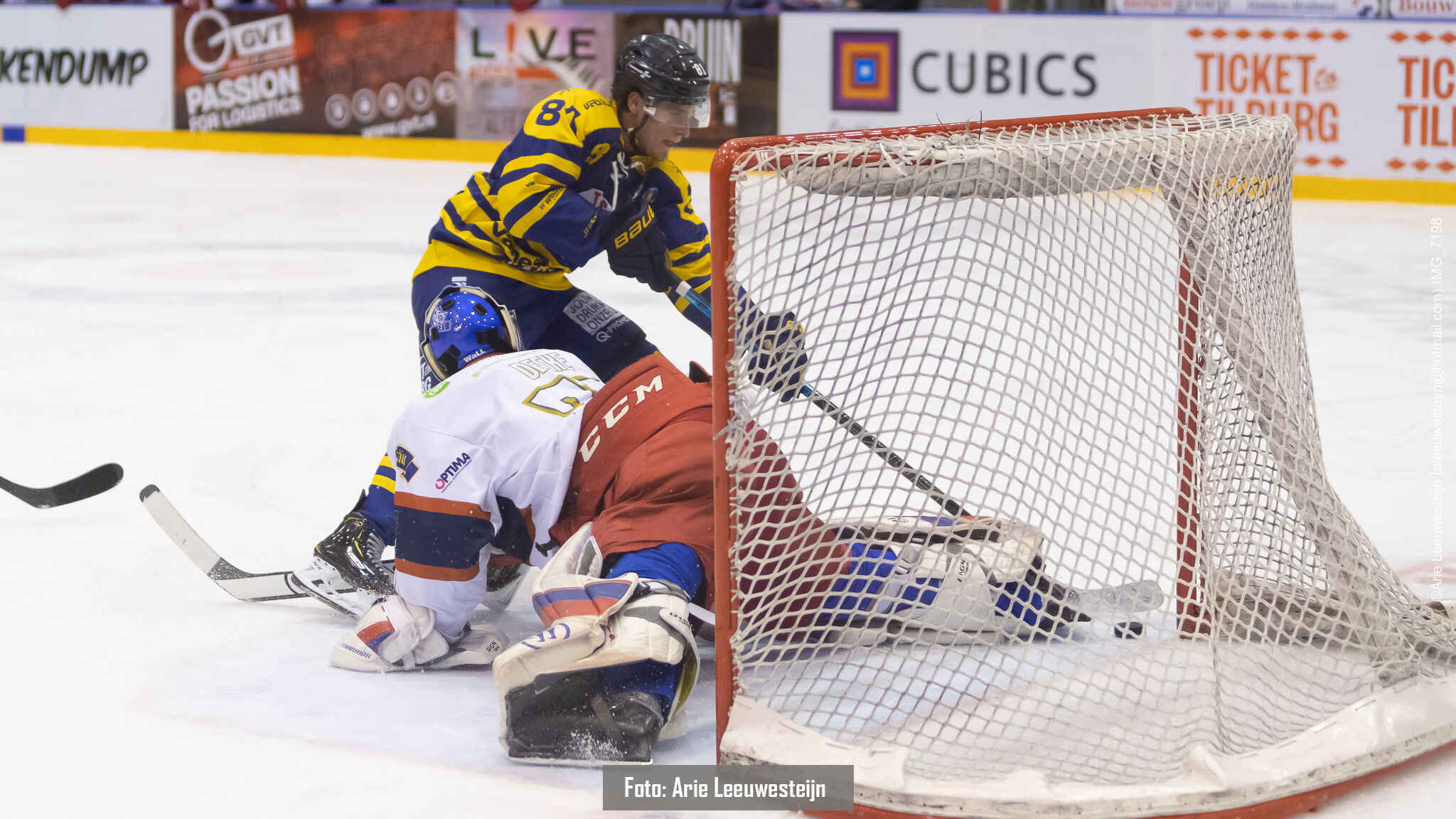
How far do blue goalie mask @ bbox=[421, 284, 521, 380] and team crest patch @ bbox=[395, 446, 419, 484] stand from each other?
0.72 ft

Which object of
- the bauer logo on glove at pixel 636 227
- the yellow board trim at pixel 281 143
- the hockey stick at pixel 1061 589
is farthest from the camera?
the yellow board trim at pixel 281 143

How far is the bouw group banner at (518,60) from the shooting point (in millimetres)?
9250

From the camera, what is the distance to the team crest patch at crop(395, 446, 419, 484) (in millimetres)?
2391

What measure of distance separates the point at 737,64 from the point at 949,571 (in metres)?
6.83

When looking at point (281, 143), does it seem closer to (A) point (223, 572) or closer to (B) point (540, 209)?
(B) point (540, 209)

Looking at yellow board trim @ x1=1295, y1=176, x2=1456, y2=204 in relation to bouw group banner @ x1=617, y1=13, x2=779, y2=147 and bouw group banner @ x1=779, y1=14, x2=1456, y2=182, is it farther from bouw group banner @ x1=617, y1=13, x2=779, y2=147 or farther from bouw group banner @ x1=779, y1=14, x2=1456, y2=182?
bouw group banner @ x1=617, y1=13, x2=779, y2=147

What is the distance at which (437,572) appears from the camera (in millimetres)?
2398

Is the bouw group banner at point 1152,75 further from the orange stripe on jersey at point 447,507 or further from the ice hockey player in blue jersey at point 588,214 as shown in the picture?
the orange stripe on jersey at point 447,507

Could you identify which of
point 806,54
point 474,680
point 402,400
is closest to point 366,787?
point 474,680

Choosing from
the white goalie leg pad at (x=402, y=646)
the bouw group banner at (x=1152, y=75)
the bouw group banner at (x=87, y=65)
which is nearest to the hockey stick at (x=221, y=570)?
the white goalie leg pad at (x=402, y=646)

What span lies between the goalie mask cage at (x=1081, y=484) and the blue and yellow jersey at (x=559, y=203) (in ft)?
2.78

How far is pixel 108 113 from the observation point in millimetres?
10414

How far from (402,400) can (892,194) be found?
2659mm

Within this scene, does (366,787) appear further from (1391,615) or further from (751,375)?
(1391,615)
